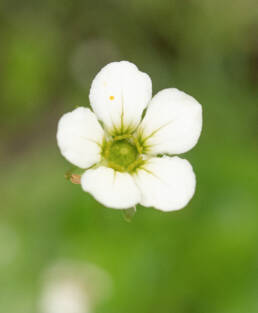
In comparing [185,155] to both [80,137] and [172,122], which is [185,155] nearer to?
[172,122]

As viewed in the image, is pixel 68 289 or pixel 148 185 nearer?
pixel 148 185

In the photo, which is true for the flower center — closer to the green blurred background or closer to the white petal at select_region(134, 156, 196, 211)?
the white petal at select_region(134, 156, 196, 211)

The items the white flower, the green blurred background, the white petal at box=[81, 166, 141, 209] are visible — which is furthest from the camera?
the green blurred background

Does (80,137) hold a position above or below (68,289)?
above

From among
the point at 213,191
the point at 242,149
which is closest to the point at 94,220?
the point at 213,191

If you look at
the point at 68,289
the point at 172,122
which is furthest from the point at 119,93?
the point at 68,289

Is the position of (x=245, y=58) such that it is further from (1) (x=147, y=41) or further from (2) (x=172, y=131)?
(2) (x=172, y=131)

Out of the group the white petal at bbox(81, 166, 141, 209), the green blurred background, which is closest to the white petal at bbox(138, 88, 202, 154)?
the white petal at bbox(81, 166, 141, 209)
